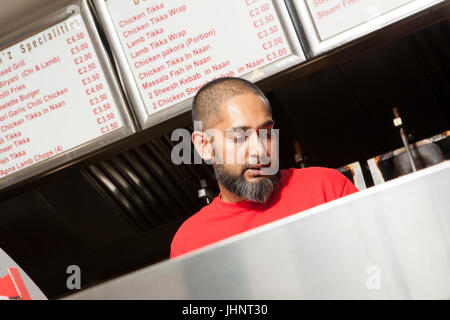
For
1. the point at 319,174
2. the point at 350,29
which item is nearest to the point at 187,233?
the point at 319,174

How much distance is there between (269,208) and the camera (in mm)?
1463

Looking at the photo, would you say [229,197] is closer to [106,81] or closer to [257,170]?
[257,170]

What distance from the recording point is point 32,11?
7.25 ft

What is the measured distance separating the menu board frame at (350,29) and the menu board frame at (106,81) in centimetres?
85

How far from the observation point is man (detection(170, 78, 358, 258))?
142cm

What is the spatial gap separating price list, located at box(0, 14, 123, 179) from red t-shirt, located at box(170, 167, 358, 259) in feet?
2.47

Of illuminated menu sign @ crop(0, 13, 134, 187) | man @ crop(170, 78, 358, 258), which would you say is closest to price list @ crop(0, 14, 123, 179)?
illuminated menu sign @ crop(0, 13, 134, 187)

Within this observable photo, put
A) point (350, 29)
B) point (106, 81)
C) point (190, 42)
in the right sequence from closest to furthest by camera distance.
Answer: point (350, 29) → point (190, 42) → point (106, 81)

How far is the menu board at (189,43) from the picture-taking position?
6.29ft

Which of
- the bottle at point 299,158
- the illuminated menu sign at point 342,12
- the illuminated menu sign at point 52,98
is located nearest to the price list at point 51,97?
the illuminated menu sign at point 52,98

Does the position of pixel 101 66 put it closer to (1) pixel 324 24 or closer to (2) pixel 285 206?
(1) pixel 324 24

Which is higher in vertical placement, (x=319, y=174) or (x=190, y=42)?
(x=190, y=42)

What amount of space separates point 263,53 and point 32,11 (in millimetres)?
1150

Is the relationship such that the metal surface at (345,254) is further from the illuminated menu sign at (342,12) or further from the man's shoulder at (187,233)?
the illuminated menu sign at (342,12)
